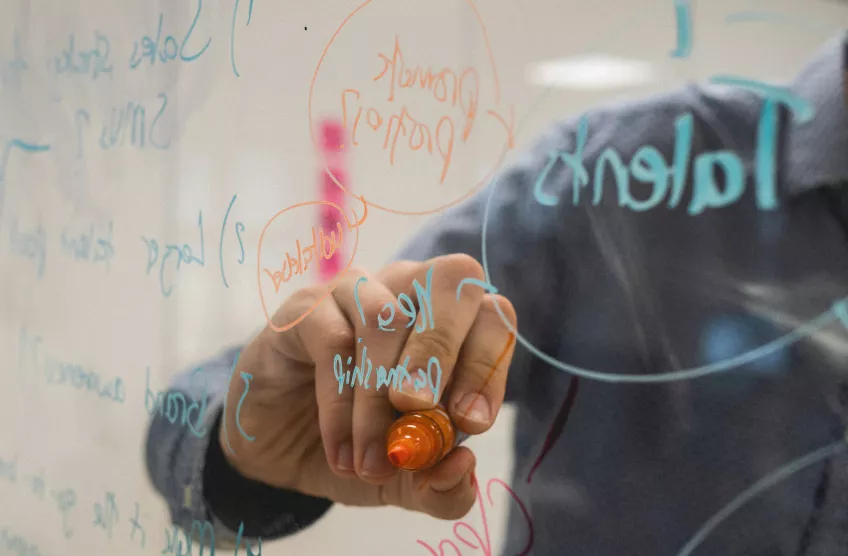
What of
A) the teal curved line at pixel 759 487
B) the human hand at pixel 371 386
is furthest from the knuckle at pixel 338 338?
the teal curved line at pixel 759 487

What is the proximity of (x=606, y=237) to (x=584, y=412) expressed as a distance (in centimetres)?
11

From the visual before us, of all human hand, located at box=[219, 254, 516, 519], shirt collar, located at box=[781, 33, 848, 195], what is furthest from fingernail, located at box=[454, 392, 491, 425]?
shirt collar, located at box=[781, 33, 848, 195]

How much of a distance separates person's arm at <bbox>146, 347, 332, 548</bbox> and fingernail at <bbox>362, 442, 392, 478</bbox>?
83 millimetres

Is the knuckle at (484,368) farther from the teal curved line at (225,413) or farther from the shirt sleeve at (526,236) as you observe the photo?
the teal curved line at (225,413)

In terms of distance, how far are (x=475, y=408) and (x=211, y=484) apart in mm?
298

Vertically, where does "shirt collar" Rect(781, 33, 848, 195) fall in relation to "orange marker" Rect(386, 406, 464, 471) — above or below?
above

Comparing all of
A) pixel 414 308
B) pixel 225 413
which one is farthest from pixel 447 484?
pixel 225 413

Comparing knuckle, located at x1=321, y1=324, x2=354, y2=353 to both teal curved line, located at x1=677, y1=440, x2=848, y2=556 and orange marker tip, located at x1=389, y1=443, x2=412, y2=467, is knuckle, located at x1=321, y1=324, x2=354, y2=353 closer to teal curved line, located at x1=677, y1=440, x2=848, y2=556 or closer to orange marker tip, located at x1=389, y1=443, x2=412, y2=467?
orange marker tip, located at x1=389, y1=443, x2=412, y2=467

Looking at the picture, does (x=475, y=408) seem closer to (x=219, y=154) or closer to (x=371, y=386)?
(x=371, y=386)

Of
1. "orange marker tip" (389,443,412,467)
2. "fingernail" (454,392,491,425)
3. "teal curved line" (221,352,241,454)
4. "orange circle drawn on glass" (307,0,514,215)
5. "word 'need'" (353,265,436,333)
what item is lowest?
"teal curved line" (221,352,241,454)

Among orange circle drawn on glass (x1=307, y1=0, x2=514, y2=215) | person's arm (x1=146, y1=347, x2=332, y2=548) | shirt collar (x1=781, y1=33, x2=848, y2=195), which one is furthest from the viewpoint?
person's arm (x1=146, y1=347, x2=332, y2=548)

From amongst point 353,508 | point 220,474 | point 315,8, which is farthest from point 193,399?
point 315,8

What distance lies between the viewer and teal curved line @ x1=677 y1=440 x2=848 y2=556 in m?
0.35

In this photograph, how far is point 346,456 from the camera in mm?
504
